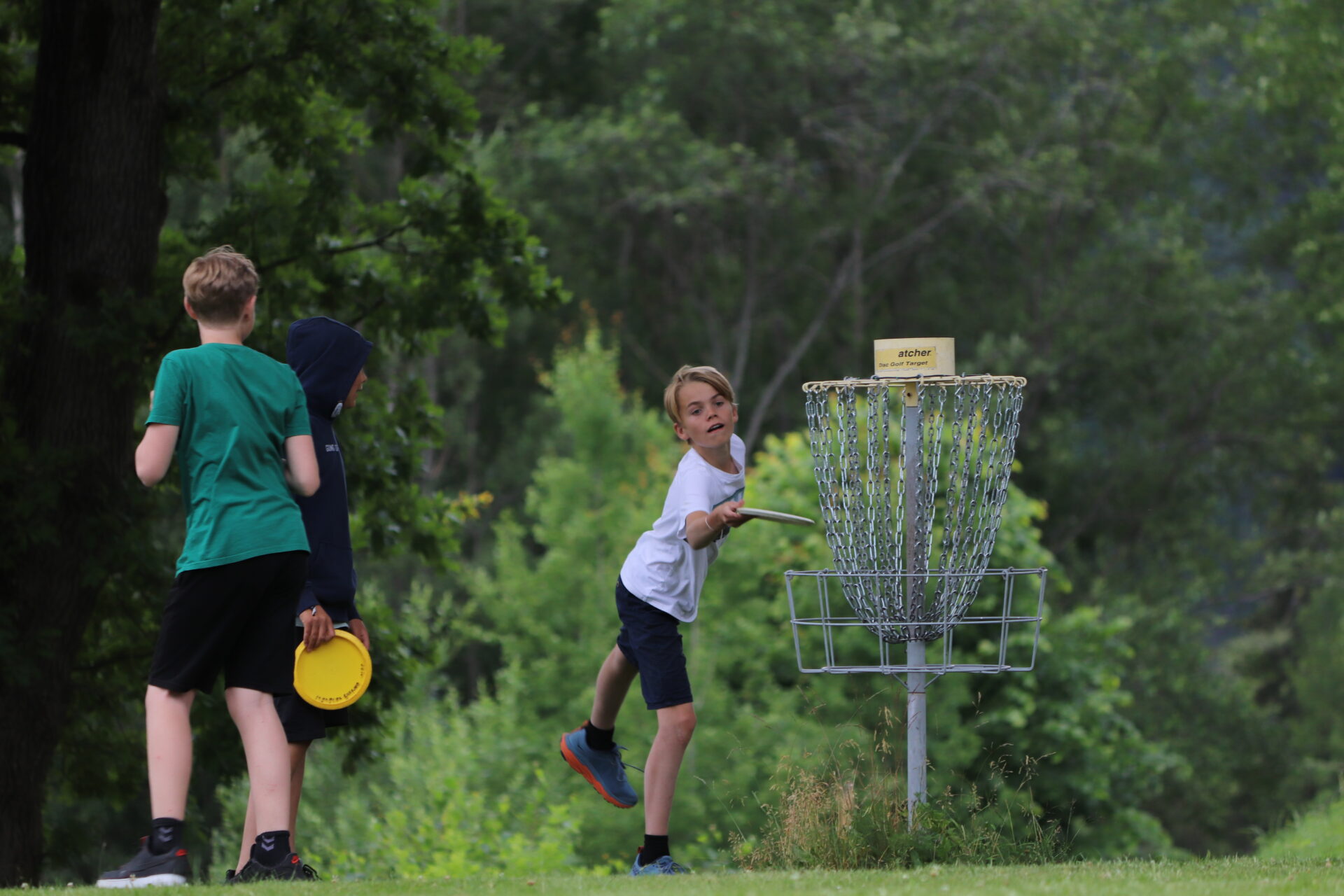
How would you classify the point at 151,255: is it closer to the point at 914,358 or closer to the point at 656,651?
the point at 656,651

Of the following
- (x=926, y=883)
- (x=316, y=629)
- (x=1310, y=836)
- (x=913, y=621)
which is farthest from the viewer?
(x=1310, y=836)

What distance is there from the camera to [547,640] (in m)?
22.8

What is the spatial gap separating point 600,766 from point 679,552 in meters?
1.02

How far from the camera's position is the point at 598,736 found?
250 inches

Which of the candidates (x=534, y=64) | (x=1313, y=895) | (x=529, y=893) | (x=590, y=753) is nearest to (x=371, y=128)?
(x=590, y=753)

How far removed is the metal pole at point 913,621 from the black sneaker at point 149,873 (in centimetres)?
269

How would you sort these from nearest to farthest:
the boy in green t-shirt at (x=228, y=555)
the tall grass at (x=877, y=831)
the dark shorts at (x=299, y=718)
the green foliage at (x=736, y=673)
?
the boy in green t-shirt at (x=228, y=555), the dark shorts at (x=299, y=718), the tall grass at (x=877, y=831), the green foliage at (x=736, y=673)

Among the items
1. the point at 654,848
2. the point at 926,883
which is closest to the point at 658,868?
the point at 654,848

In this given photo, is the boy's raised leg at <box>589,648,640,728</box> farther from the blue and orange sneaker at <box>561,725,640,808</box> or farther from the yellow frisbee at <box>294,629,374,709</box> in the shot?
the yellow frisbee at <box>294,629,374,709</box>

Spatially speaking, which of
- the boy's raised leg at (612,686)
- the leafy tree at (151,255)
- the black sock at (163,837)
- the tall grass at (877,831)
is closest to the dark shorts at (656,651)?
the boy's raised leg at (612,686)

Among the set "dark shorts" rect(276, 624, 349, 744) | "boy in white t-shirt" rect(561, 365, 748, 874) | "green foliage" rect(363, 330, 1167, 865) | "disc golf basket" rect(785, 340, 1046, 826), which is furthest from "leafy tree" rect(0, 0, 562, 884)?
"green foliage" rect(363, 330, 1167, 865)

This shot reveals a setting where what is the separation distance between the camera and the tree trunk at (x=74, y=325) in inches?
361

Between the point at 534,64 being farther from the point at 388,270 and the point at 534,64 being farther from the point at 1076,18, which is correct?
the point at 388,270

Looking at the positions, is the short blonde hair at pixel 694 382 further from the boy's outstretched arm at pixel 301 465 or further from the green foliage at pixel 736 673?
the green foliage at pixel 736 673
